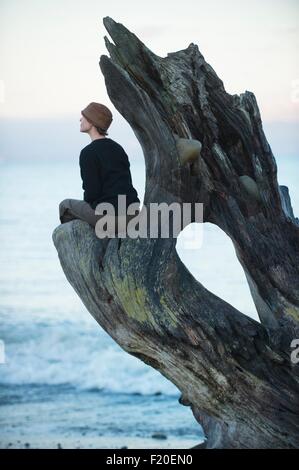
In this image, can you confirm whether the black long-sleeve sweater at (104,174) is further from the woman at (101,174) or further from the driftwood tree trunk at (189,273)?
the driftwood tree trunk at (189,273)

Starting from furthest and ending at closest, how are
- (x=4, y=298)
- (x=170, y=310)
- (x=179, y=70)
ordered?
(x=4, y=298), (x=179, y=70), (x=170, y=310)

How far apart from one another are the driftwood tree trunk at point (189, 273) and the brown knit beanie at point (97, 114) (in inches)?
7.1

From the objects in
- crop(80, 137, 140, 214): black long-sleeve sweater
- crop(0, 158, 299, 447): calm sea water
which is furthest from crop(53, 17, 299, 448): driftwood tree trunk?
crop(0, 158, 299, 447): calm sea water

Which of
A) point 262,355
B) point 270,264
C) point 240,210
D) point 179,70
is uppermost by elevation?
point 179,70

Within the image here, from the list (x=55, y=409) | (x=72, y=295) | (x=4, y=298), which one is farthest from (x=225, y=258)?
(x=55, y=409)

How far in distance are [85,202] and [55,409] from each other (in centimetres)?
1243

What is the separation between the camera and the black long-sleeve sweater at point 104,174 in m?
7.25

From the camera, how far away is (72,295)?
84.0 feet

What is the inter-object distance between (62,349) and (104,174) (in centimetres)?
1558

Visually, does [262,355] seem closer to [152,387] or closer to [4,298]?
[152,387]

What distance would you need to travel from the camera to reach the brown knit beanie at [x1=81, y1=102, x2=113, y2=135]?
7270mm

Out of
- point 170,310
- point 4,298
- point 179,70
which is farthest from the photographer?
point 4,298

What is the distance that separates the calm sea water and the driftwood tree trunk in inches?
345

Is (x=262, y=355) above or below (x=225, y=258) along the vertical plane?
below
